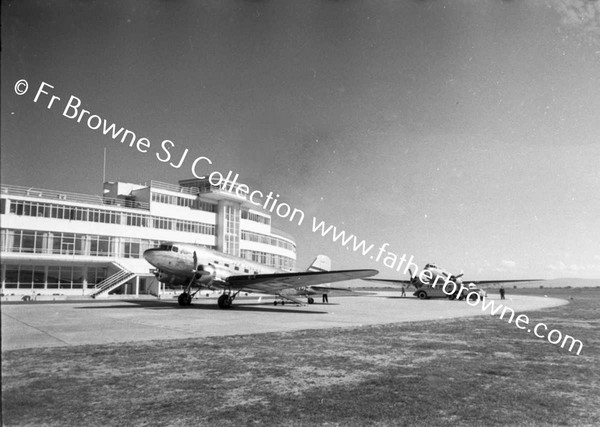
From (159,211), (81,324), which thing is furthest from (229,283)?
(159,211)

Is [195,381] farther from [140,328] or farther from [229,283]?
[229,283]

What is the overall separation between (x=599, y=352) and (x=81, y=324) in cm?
1839

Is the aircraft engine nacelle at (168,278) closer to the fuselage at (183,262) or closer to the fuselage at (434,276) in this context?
the fuselage at (183,262)

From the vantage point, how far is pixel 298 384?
8297mm

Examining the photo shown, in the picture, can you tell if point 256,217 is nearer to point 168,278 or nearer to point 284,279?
point 168,278

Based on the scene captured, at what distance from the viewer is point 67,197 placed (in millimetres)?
43188

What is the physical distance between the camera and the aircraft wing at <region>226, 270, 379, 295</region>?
28328 millimetres

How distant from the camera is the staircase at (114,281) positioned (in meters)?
44.0

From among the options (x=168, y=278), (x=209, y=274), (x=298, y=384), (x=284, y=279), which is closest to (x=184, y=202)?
(x=168, y=278)

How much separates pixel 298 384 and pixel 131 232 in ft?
157

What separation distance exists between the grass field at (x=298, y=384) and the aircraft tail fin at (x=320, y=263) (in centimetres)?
3087

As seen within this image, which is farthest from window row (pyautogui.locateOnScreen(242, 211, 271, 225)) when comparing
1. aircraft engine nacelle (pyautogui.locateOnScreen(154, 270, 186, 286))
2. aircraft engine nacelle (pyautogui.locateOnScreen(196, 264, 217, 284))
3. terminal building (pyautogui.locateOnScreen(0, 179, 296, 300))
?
aircraft engine nacelle (pyautogui.locateOnScreen(196, 264, 217, 284))

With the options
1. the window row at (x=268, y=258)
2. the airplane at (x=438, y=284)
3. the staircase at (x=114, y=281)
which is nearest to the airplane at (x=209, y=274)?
the staircase at (x=114, y=281)

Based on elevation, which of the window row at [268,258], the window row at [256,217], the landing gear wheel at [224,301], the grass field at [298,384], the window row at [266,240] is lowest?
the grass field at [298,384]
